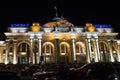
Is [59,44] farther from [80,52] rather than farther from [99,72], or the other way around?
[99,72]

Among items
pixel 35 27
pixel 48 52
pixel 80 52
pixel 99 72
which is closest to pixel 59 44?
pixel 48 52

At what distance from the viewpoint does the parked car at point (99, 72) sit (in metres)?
7.50

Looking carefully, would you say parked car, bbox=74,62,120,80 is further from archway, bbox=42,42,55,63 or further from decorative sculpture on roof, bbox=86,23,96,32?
decorative sculpture on roof, bbox=86,23,96,32

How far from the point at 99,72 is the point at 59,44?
41.3 metres

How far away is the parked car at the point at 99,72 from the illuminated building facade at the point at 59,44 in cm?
3847

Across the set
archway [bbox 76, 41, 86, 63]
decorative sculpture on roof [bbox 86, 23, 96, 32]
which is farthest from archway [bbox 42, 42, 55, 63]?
decorative sculpture on roof [bbox 86, 23, 96, 32]

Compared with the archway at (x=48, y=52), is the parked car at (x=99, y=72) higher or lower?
lower

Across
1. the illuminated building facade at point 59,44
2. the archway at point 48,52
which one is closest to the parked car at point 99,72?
the illuminated building facade at point 59,44

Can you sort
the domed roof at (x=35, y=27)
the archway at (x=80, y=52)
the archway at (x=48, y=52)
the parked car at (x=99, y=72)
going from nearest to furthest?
the parked car at (x=99, y=72), the domed roof at (x=35, y=27), the archway at (x=48, y=52), the archway at (x=80, y=52)

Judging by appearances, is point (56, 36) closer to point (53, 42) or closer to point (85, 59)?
A: point (53, 42)

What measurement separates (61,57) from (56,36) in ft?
18.4

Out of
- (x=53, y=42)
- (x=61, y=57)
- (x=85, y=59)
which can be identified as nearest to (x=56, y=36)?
(x=53, y=42)

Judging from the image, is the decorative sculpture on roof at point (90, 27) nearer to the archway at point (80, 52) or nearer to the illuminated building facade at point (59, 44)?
the illuminated building facade at point (59, 44)

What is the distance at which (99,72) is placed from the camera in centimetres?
767
